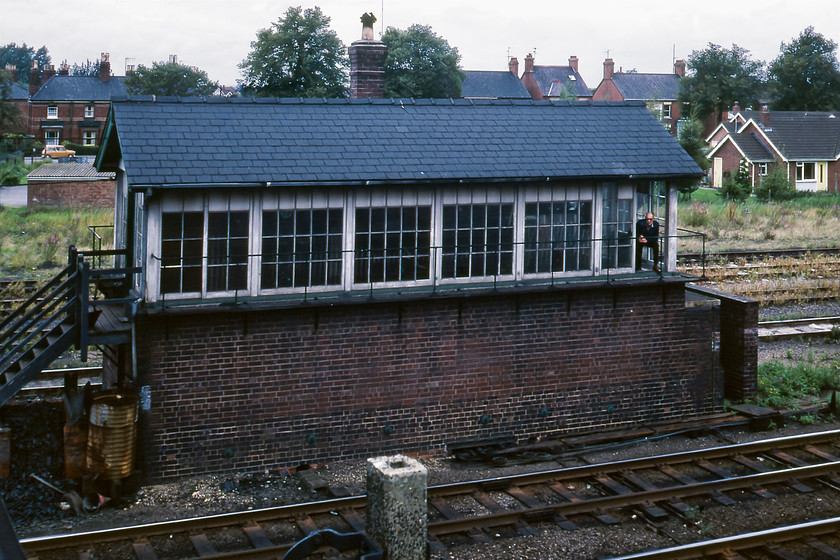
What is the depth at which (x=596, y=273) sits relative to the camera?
1370cm

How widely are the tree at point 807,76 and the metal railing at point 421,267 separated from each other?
228 feet

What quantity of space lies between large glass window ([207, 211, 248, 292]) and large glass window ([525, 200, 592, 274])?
4.10 m

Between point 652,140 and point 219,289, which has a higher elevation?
point 652,140

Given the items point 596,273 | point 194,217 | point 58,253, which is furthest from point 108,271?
point 58,253

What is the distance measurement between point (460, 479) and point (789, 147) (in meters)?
49.8

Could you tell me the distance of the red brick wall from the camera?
1463 inches

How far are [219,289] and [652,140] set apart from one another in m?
7.12

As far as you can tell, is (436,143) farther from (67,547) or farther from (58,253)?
(58,253)

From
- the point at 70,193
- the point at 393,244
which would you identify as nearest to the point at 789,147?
the point at 70,193

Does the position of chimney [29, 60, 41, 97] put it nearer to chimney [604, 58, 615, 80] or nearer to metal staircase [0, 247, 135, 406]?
chimney [604, 58, 615, 80]

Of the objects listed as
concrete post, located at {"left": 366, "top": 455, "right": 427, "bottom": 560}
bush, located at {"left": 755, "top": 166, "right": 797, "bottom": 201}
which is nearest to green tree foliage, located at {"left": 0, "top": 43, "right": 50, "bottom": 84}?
bush, located at {"left": 755, "top": 166, "right": 797, "bottom": 201}

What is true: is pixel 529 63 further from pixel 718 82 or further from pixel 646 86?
pixel 718 82

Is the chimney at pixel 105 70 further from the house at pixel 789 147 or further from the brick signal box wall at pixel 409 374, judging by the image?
the brick signal box wall at pixel 409 374

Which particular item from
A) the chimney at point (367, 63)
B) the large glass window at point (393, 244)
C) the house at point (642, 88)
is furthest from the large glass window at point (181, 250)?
the house at point (642, 88)
